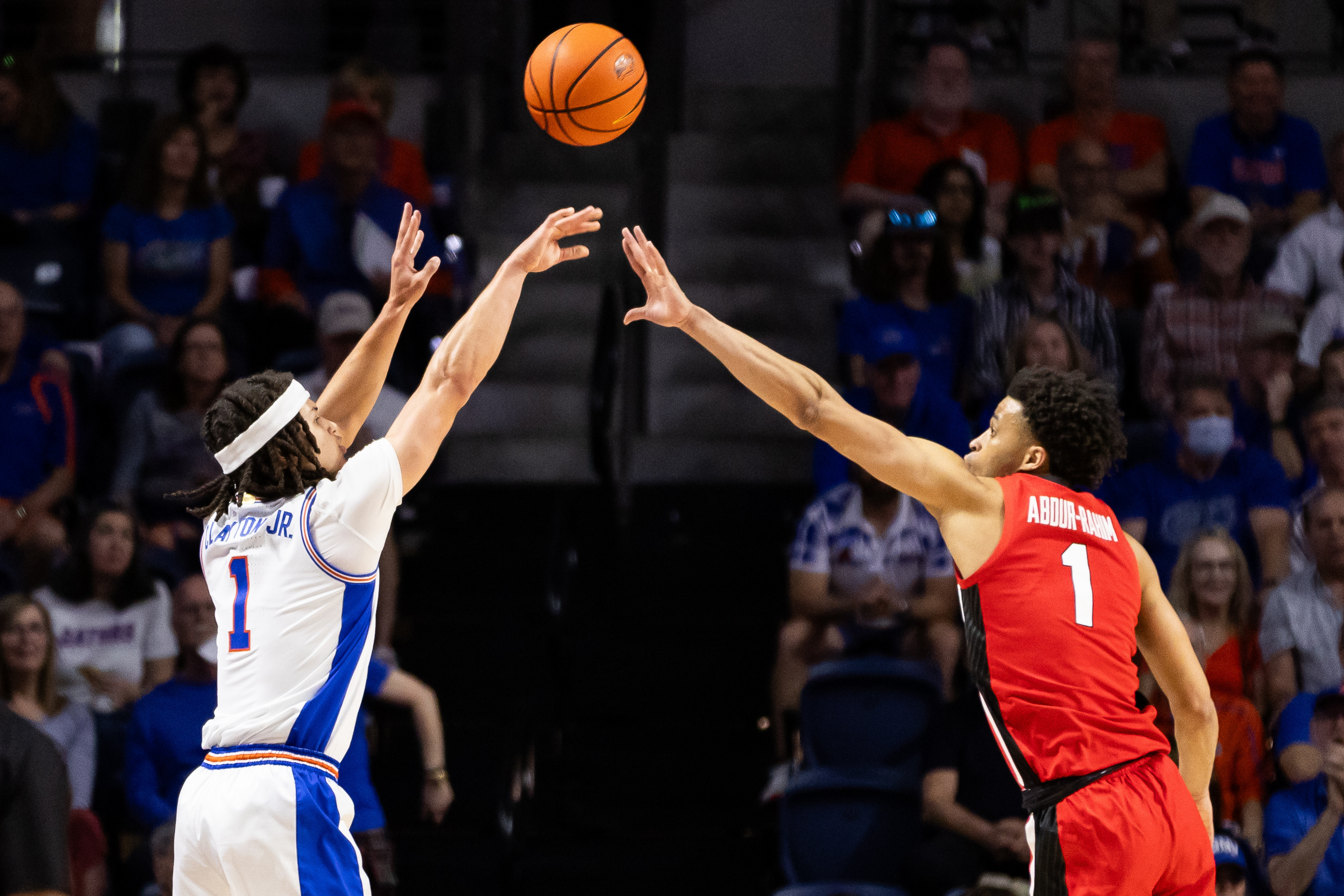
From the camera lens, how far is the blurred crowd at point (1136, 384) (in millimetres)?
6613

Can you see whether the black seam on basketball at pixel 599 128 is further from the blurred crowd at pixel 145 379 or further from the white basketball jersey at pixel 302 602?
the blurred crowd at pixel 145 379

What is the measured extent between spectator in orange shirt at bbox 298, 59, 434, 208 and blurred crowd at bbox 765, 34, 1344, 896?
247 cm

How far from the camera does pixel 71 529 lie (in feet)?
26.1

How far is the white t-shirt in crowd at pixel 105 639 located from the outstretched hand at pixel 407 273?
10.1 ft

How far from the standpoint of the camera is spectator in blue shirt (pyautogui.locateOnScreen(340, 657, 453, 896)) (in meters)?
6.43

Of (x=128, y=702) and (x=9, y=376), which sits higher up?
(x=9, y=376)

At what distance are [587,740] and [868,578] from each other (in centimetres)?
156

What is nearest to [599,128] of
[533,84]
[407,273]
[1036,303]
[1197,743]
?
[533,84]

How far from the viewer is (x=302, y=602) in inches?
160

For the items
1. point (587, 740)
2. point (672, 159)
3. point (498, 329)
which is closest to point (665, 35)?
point (672, 159)

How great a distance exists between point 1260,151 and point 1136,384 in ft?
6.28

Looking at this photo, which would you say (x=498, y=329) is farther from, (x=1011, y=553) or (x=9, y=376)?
(x=9, y=376)

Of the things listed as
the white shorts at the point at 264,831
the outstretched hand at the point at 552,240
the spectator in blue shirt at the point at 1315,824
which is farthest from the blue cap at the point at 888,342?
the white shorts at the point at 264,831

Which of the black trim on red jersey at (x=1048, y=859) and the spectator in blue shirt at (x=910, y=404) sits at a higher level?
the spectator in blue shirt at (x=910, y=404)
